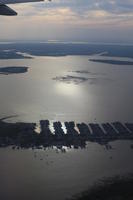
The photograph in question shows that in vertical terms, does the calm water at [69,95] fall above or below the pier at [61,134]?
below

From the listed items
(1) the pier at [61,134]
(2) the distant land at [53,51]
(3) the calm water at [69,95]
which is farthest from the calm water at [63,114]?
(2) the distant land at [53,51]

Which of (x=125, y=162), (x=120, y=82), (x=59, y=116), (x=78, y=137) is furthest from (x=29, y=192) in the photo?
(x=120, y=82)

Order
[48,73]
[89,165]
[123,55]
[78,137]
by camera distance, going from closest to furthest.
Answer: [89,165] < [78,137] < [48,73] < [123,55]

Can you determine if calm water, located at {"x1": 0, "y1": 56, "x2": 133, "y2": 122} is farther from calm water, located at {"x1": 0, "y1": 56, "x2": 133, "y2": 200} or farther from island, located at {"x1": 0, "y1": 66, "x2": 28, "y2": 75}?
island, located at {"x1": 0, "y1": 66, "x2": 28, "y2": 75}

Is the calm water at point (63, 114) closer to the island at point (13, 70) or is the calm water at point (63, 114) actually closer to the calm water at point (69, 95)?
the calm water at point (69, 95)

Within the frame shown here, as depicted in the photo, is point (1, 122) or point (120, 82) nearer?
point (1, 122)

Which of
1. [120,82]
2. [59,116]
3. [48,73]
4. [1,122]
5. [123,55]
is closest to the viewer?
[1,122]

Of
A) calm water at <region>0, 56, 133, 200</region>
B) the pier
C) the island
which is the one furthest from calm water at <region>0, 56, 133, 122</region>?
the pier

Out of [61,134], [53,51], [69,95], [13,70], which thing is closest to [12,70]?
[13,70]

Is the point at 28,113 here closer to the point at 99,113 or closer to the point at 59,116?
the point at 59,116
